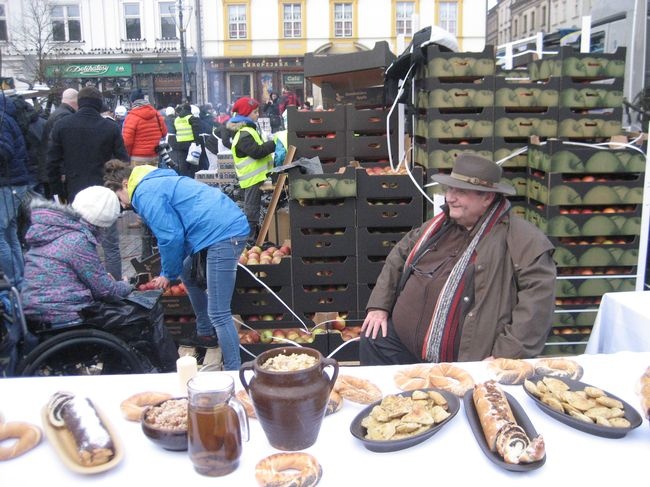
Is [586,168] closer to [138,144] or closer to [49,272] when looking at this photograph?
[49,272]

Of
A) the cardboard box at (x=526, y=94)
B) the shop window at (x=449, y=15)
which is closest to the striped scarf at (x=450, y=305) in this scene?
the cardboard box at (x=526, y=94)

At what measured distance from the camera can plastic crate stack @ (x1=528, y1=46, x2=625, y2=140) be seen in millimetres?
4551

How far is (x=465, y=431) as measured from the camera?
5.65ft

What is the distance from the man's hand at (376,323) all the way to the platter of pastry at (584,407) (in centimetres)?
124

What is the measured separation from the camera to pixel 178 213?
12.5 feet

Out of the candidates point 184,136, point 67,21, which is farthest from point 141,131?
point 67,21

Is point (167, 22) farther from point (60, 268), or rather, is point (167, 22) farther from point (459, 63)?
point (60, 268)

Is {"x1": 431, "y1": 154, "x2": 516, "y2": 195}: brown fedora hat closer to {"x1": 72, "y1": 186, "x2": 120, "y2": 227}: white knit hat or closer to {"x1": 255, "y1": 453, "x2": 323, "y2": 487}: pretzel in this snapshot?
{"x1": 255, "y1": 453, "x2": 323, "y2": 487}: pretzel

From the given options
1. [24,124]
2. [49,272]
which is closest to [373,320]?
[49,272]

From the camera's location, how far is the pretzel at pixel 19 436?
1.62 metres

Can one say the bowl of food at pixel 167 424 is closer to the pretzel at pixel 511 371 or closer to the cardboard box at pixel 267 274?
the pretzel at pixel 511 371

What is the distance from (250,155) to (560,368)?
5.14 metres

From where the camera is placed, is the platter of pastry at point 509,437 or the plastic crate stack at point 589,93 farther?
the plastic crate stack at point 589,93

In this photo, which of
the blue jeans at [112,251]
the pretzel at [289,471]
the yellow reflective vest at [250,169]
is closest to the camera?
the pretzel at [289,471]
